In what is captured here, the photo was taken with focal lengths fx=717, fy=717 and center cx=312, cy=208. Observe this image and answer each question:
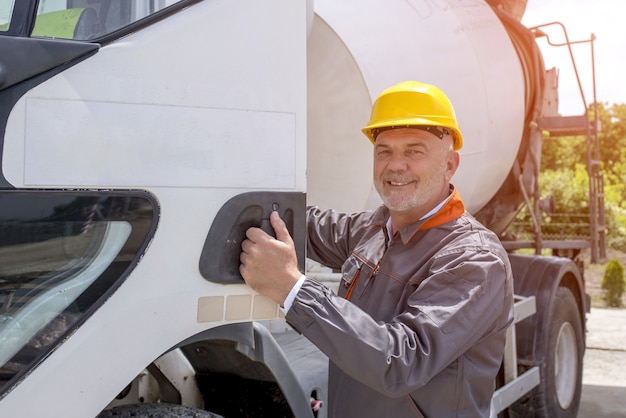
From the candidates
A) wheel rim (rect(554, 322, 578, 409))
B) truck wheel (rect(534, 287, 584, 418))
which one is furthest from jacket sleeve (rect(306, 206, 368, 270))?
wheel rim (rect(554, 322, 578, 409))

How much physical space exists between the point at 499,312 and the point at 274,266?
727 millimetres

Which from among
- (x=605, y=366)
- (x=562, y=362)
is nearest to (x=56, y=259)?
(x=562, y=362)

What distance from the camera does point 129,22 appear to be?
1749 mm

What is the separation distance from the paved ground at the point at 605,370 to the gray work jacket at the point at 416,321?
3986 mm

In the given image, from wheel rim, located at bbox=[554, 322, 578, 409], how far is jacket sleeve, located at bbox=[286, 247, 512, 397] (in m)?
2.92

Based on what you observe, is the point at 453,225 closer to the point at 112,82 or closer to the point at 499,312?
the point at 499,312

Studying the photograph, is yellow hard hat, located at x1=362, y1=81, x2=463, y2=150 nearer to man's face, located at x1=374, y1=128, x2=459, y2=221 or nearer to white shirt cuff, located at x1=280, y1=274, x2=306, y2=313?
man's face, located at x1=374, y1=128, x2=459, y2=221

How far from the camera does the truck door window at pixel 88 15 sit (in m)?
1.68

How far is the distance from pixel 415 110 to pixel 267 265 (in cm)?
74

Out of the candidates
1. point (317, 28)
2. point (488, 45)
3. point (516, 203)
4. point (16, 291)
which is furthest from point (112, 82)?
point (516, 203)

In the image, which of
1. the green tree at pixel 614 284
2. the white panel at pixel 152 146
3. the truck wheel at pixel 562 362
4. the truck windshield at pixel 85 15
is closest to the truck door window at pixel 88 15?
the truck windshield at pixel 85 15

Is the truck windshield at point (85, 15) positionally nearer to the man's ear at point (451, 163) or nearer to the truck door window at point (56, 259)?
the truck door window at point (56, 259)

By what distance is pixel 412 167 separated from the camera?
2.26m

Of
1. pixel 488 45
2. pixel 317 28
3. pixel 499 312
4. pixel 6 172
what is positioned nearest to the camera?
pixel 6 172
